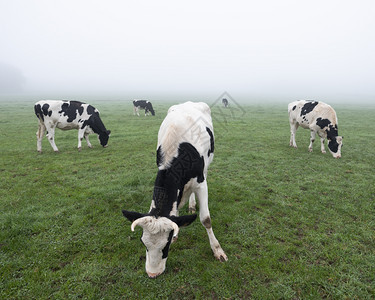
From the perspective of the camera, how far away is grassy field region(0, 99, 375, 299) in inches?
132

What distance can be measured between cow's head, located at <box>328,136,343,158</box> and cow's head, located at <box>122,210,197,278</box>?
9974 mm

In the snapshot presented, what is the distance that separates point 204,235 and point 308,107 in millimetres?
10120

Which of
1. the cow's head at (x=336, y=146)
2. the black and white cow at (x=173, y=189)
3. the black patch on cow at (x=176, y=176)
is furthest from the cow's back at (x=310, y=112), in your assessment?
the black patch on cow at (x=176, y=176)

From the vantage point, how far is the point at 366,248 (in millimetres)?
A: 4148

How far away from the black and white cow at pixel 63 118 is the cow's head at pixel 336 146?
1232cm

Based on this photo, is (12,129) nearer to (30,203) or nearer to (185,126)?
(30,203)

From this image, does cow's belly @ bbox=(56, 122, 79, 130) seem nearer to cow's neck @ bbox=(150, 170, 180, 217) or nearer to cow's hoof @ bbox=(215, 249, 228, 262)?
cow's neck @ bbox=(150, 170, 180, 217)

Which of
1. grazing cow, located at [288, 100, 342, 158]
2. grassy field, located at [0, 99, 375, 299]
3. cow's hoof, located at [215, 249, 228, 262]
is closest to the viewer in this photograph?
grassy field, located at [0, 99, 375, 299]

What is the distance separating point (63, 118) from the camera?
10.8 metres

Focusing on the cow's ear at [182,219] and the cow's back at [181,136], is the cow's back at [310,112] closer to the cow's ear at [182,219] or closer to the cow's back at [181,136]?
the cow's back at [181,136]

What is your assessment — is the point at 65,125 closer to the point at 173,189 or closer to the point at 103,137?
the point at 103,137

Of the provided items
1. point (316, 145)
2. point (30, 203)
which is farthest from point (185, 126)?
point (316, 145)

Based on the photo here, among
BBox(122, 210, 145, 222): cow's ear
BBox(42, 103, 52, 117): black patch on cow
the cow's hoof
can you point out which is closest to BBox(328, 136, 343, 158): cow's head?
the cow's hoof

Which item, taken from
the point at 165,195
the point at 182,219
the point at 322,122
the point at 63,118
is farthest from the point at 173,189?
the point at 322,122
